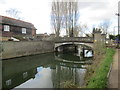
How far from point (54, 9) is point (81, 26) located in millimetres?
14358

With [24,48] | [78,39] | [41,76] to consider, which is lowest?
[41,76]

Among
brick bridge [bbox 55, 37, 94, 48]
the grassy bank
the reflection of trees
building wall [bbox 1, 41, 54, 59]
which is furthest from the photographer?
brick bridge [bbox 55, 37, 94, 48]

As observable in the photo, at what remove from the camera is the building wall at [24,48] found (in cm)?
1914

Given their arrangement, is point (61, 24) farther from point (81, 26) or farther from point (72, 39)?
point (81, 26)

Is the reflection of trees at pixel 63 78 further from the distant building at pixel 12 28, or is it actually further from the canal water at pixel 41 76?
the distant building at pixel 12 28

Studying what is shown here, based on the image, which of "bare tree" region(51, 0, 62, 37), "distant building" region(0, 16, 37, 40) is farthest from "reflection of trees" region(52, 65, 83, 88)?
"bare tree" region(51, 0, 62, 37)

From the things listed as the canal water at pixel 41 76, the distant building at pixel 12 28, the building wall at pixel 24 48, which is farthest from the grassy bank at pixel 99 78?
the distant building at pixel 12 28

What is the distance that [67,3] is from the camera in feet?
105

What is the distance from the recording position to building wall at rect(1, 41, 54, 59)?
19.1m

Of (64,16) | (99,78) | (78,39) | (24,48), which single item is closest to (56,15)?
(64,16)

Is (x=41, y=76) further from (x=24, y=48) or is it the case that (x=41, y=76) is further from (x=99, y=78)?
(x=24, y=48)

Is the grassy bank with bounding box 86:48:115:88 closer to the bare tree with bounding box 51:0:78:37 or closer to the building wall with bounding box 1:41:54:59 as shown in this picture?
the building wall with bounding box 1:41:54:59

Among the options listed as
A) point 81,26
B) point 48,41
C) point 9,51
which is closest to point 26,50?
point 9,51

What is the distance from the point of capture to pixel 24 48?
23078 millimetres
